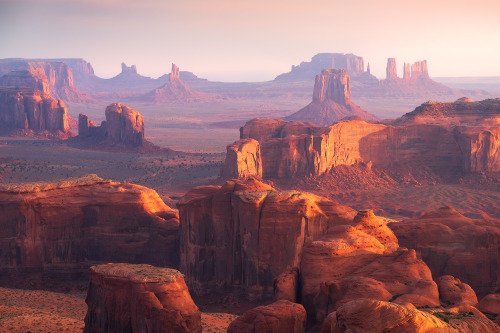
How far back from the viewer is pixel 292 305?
1061 inches

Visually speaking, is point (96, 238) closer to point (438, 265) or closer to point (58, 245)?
point (58, 245)

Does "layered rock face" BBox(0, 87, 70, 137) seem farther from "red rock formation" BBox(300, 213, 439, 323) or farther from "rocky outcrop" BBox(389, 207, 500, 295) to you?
"red rock formation" BBox(300, 213, 439, 323)

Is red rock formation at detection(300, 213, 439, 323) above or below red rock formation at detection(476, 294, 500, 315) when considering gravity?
above

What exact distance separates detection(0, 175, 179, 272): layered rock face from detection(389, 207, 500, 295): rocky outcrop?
48.3 feet

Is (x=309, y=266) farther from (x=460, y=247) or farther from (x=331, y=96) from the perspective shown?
(x=331, y=96)

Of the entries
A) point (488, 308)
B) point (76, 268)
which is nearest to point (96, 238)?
point (76, 268)

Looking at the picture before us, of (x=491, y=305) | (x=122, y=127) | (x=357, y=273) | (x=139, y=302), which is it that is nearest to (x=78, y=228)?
(x=139, y=302)

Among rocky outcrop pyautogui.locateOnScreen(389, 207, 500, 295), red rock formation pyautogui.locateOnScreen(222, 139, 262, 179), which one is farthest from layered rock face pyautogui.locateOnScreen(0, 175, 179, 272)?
red rock formation pyautogui.locateOnScreen(222, 139, 262, 179)

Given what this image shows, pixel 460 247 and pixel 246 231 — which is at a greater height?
pixel 246 231

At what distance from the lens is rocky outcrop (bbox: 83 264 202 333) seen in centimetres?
2689

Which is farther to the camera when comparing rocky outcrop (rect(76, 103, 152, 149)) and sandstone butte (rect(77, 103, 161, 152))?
sandstone butte (rect(77, 103, 161, 152))

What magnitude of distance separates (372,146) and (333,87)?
118m

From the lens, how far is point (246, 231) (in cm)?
3909

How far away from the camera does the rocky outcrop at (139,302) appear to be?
26.9 meters
